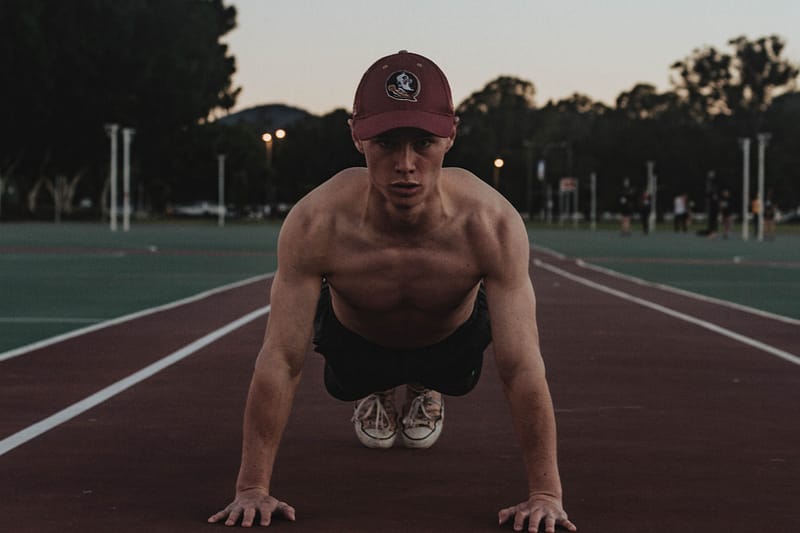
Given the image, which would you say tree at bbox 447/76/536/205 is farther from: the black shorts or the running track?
the black shorts

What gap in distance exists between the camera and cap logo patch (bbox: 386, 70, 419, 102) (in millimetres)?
5133

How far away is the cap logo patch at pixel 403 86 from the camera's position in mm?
5133

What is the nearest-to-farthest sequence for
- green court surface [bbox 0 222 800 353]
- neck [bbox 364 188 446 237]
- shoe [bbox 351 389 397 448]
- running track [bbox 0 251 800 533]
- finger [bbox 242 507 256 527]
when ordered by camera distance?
finger [bbox 242 507 256 527] → neck [bbox 364 188 446 237] → running track [bbox 0 251 800 533] → shoe [bbox 351 389 397 448] → green court surface [bbox 0 222 800 353]

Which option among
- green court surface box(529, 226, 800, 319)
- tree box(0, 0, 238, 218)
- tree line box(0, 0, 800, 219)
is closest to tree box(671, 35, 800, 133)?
tree line box(0, 0, 800, 219)

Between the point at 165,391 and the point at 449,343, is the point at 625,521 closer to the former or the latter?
the point at 449,343

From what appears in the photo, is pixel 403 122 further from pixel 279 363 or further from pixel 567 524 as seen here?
pixel 567 524

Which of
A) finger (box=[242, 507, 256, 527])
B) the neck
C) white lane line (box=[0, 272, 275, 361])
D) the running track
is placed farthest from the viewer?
white lane line (box=[0, 272, 275, 361])

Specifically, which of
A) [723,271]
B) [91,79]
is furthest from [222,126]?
[723,271]

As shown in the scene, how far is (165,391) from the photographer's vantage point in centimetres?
981

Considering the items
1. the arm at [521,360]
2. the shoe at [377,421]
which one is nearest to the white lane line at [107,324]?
the shoe at [377,421]

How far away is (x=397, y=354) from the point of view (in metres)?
6.72

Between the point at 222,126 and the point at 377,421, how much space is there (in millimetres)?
124337

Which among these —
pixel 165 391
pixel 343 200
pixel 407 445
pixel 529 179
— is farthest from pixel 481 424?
pixel 529 179

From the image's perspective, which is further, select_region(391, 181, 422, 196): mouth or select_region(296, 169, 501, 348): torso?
select_region(296, 169, 501, 348): torso
